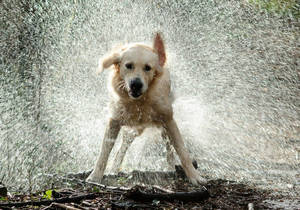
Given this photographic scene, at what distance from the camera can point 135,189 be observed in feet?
10.1

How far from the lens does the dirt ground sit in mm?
2949

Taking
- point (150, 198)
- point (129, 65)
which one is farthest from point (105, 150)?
point (150, 198)

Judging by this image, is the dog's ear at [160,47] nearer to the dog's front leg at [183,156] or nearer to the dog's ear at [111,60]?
the dog's ear at [111,60]

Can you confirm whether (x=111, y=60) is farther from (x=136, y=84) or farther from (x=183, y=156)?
(x=183, y=156)

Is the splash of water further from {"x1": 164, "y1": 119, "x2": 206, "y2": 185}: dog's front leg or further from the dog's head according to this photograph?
{"x1": 164, "y1": 119, "x2": 206, "y2": 185}: dog's front leg

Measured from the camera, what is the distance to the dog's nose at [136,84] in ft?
13.4

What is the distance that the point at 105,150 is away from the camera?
4527 mm

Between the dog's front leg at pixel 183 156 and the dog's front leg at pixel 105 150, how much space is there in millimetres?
651

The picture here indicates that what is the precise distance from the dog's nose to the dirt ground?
3.60ft

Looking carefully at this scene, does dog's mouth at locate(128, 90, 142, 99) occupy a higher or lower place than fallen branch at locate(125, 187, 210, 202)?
higher

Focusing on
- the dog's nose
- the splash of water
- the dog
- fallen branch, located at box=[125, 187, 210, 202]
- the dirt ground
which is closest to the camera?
the dirt ground

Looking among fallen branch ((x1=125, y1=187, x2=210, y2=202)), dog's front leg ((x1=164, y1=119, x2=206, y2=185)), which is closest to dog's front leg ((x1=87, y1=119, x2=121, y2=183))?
Result: dog's front leg ((x1=164, y1=119, x2=206, y2=185))

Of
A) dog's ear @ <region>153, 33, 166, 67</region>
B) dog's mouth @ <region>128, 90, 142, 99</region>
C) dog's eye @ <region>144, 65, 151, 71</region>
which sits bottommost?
dog's mouth @ <region>128, 90, 142, 99</region>

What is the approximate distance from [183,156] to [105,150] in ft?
3.13
